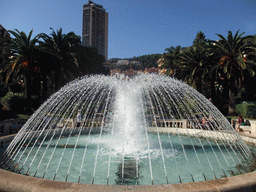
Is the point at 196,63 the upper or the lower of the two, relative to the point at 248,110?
upper

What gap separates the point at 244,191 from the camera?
3523 millimetres

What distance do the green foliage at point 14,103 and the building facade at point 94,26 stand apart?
483 ft

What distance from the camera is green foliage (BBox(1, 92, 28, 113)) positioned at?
24.1m

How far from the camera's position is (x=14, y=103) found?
24562 mm

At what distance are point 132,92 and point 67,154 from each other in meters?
5.72

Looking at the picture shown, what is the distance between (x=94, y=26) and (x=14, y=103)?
16062 centimetres

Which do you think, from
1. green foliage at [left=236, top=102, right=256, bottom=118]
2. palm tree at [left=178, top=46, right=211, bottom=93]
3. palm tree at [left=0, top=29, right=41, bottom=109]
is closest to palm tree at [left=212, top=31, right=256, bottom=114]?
palm tree at [left=178, top=46, right=211, bottom=93]

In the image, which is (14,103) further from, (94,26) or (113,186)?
(94,26)

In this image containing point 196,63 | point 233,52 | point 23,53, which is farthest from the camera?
point 196,63

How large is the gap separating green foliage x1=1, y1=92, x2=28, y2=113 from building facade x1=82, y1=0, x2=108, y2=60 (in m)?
Answer: 147

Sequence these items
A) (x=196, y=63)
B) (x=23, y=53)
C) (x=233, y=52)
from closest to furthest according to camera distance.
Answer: (x=23, y=53)
(x=233, y=52)
(x=196, y=63)

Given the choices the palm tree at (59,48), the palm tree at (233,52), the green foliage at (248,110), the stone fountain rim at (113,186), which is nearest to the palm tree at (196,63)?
the palm tree at (233,52)

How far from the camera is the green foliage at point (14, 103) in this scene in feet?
79.2

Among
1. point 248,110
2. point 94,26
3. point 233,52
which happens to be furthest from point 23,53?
point 94,26
